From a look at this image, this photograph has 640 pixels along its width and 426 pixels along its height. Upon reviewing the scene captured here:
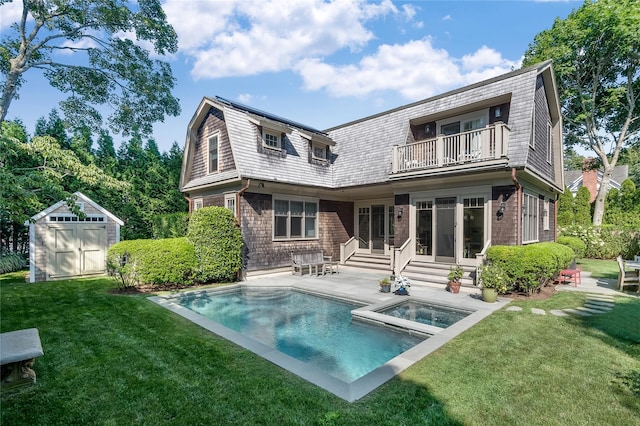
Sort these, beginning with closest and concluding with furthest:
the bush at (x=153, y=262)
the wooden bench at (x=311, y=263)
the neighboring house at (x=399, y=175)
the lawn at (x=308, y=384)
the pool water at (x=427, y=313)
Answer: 1. the lawn at (x=308, y=384)
2. the pool water at (x=427, y=313)
3. the bush at (x=153, y=262)
4. the neighboring house at (x=399, y=175)
5. the wooden bench at (x=311, y=263)

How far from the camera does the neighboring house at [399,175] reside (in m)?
9.54

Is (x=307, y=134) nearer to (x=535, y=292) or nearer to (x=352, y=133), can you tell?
(x=352, y=133)

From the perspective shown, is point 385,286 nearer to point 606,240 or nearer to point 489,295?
point 489,295

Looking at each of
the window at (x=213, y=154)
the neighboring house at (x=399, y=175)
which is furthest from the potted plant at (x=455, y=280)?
the window at (x=213, y=154)

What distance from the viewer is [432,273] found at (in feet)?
33.3

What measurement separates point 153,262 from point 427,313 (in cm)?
781

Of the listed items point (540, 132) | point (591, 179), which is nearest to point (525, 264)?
point (540, 132)

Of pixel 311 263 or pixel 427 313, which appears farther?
pixel 311 263

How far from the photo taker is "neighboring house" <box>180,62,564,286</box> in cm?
954

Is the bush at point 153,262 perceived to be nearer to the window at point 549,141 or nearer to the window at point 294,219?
the window at point 294,219

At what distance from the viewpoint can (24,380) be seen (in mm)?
3555

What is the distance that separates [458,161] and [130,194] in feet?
55.1

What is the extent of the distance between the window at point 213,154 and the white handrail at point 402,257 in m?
8.13

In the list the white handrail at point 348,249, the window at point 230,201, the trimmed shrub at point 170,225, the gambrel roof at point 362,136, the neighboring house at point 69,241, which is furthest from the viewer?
the trimmed shrub at point 170,225
